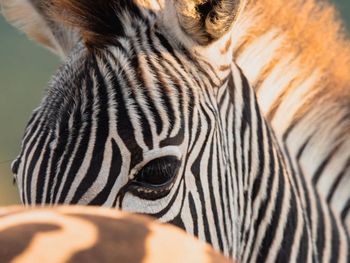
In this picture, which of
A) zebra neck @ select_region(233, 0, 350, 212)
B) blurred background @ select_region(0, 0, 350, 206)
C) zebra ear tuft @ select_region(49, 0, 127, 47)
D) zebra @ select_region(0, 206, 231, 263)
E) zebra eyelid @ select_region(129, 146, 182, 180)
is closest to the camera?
zebra @ select_region(0, 206, 231, 263)

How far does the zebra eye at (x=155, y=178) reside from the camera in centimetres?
233

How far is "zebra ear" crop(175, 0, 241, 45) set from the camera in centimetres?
257

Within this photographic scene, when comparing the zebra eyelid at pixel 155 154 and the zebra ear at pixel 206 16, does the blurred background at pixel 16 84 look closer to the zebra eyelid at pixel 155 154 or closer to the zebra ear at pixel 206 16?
the zebra ear at pixel 206 16

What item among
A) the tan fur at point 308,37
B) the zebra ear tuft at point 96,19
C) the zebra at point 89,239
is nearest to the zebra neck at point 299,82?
the tan fur at point 308,37

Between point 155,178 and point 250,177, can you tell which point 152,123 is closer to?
point 155,178

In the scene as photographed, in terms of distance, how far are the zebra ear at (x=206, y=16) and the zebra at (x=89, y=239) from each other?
151 centimetres

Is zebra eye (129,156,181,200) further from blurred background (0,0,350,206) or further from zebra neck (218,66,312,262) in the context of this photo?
blurred background (0,0,350,206)

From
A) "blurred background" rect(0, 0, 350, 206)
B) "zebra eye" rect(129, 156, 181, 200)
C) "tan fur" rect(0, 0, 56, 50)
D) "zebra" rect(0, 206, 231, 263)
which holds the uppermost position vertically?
"zebra" rect(0, 206, 231, 263)

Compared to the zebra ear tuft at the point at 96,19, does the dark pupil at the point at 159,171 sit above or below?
below

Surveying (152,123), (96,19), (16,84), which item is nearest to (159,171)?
(152,123)

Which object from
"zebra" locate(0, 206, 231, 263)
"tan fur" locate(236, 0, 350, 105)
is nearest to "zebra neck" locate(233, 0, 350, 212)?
"tan fur" locate(236, 0, 350, 105)

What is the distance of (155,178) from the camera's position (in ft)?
7.72

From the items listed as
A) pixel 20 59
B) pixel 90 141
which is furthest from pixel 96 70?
pixel 20 59

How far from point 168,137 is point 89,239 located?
1.37 meters
